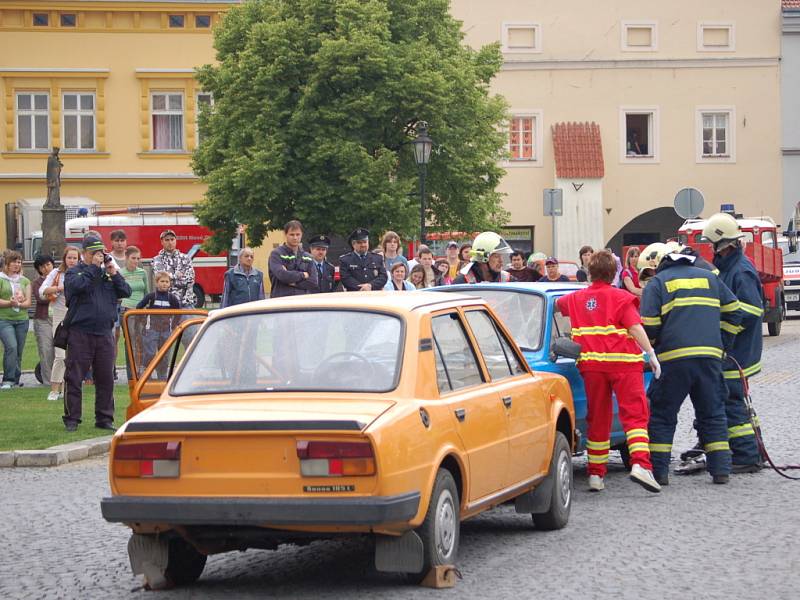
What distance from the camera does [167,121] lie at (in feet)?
176

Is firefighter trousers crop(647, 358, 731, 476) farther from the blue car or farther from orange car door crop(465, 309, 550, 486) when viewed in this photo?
orange car door crop(465, 309, 550, 486)

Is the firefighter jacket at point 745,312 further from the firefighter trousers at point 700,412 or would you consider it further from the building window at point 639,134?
the building window at point 639,134

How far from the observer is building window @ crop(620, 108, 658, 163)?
5238 centimetres

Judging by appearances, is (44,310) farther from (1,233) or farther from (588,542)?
(1,233)

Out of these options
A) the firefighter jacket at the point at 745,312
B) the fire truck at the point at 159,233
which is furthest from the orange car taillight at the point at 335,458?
the fire truck at the point at 159,233

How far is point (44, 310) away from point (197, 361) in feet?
41.7

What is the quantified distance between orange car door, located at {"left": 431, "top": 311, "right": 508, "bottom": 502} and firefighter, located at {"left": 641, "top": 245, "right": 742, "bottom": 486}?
3.26 meters

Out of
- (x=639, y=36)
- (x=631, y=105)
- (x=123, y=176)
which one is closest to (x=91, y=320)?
(x=123, y=176)

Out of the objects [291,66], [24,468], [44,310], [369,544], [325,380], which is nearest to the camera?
[325,380]

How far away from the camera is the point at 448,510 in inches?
304

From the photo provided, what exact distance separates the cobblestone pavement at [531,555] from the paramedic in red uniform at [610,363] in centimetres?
36

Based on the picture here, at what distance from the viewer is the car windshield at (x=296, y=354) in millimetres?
7695

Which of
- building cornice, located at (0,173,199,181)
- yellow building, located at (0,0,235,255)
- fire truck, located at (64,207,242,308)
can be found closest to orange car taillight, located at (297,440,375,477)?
fire truck, located at (64,207,242,308)

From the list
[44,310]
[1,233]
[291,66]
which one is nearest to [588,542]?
[44,310]
